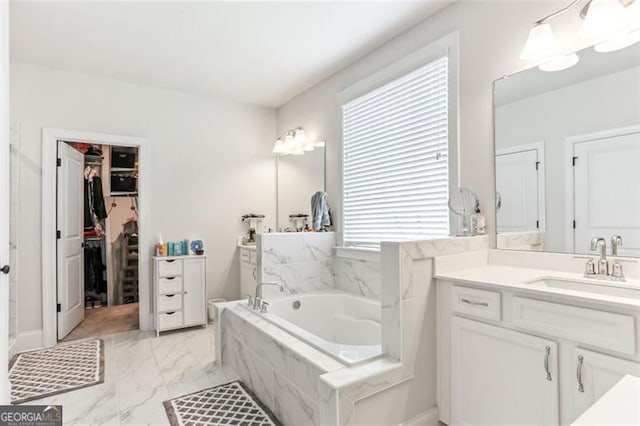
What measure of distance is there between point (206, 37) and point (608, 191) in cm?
293

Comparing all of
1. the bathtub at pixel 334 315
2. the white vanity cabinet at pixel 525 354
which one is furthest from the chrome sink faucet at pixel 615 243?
the bathtub at pixel 334 315

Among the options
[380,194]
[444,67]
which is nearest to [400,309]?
[380,194]

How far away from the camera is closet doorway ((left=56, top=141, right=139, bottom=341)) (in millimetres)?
3961

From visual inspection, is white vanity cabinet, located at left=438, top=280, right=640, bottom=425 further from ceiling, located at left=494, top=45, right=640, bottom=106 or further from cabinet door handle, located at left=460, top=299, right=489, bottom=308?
ceiling, located at left=494, top=45, right=640, bottom=106

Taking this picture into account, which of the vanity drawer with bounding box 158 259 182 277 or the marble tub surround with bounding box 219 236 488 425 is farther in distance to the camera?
the vanity drawer with bounding box 158 259 182 277

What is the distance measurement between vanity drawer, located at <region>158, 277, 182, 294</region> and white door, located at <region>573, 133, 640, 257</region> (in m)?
3.46

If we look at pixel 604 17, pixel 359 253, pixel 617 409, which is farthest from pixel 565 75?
pixel 359 253

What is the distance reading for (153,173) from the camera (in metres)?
3.83

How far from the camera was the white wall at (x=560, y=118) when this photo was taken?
5.42 feet

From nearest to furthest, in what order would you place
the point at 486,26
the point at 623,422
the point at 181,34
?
1. the point at 623,422
2. the point at 486,26
3. the point at 181,34

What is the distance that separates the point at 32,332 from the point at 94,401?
1.53 m

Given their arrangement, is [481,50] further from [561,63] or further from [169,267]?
[169,267]

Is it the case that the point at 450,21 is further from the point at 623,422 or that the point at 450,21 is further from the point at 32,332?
the point at 32,332

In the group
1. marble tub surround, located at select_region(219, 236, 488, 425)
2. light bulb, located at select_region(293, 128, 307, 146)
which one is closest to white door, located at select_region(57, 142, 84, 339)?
light bulb, located at select_region(293, 128, 307, 146)
